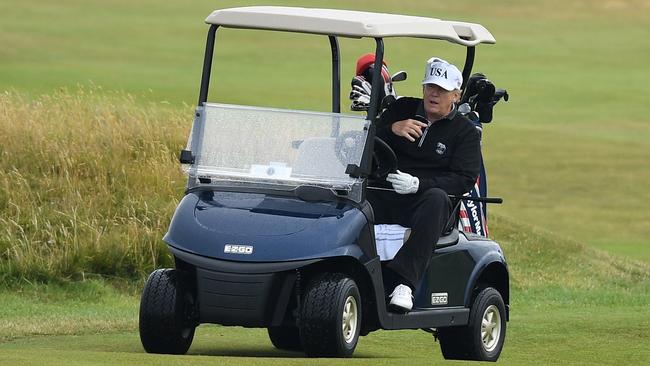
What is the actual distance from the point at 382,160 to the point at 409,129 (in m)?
0.27

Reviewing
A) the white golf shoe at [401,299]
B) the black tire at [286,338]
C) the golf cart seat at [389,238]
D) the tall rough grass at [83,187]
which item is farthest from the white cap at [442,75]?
the tall rough grass at [83,187]

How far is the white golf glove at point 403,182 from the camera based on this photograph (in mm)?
8695

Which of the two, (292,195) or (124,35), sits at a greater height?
(292,195)

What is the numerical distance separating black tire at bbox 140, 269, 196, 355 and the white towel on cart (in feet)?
3.44

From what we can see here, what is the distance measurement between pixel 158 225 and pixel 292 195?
5689 mm

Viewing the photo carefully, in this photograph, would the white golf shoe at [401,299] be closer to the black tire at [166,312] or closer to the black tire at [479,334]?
the black tire at [479,334]

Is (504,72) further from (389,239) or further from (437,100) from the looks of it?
(389,239)

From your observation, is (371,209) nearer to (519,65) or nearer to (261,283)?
(261,283)

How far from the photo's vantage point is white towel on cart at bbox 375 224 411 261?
8703mm

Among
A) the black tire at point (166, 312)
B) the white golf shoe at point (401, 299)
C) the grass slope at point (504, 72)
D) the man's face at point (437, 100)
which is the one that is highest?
the man's face at point (437, 100)

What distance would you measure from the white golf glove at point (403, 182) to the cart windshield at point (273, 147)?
23 cm

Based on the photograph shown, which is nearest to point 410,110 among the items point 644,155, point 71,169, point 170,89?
A: point 71,169

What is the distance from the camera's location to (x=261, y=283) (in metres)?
8.05

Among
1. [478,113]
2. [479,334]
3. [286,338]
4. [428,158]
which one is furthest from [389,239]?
[478,113]
